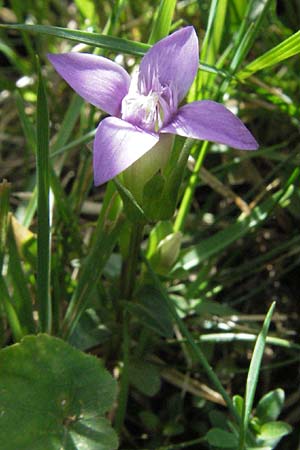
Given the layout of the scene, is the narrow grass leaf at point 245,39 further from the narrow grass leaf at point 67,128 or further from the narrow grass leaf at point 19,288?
the narrow grass leaf at point 19,288

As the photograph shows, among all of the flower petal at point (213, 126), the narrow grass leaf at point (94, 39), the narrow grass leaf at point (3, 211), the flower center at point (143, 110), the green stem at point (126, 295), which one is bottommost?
the green stem at point (126, 295)

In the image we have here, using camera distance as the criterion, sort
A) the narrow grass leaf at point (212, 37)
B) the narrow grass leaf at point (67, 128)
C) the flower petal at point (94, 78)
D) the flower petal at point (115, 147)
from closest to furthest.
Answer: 1. the flower petal at point (115, 147)
2. the flower petal at point (94, 78)
3. the narrow grass leaf at point (212, 37)
4. the narrow grass leaf at point (67, 128)

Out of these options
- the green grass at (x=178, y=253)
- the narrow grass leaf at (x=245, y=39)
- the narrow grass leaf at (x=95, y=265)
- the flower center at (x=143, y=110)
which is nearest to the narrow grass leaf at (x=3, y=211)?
the green grass at (x=178, y=253)

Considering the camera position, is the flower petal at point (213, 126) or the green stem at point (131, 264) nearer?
the flower petal at point (213, 126)

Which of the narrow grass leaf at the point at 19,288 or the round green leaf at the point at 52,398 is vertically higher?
the narrow grass leaf at the point at 19,288

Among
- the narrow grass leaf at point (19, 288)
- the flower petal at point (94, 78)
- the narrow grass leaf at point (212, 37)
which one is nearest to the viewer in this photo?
the flower petal at point (94, 78)

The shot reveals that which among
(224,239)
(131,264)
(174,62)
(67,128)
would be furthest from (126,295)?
(174,62)

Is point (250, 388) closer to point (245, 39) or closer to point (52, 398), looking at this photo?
point (52, 398)

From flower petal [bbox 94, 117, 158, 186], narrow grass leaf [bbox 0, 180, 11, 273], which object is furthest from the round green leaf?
flower petal [bbox 94, 117, 158, 186]
